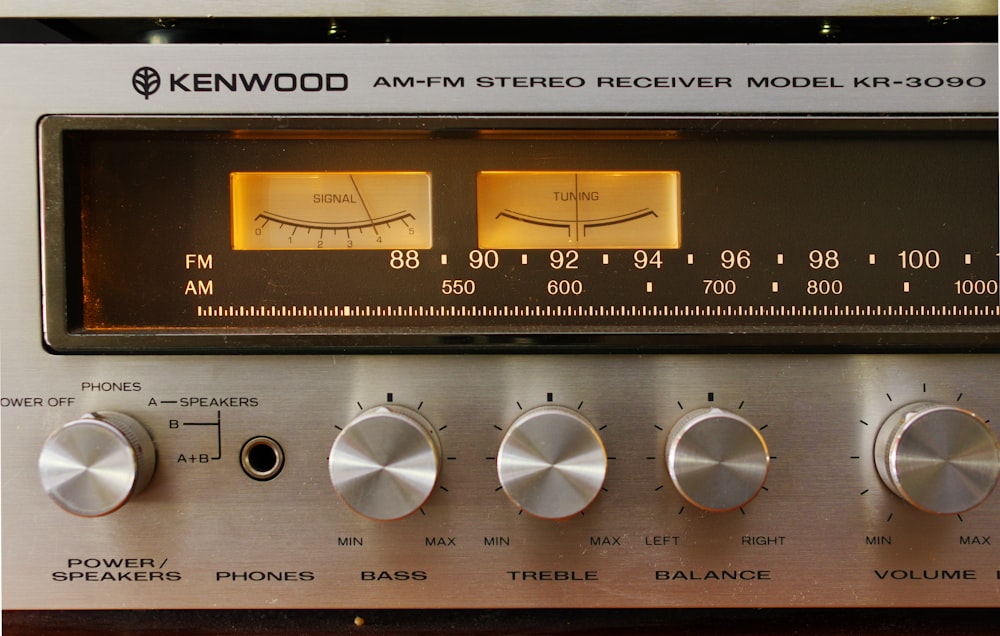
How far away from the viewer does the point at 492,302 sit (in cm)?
55

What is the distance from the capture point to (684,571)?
21.8 inches

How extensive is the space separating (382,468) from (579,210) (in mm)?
254

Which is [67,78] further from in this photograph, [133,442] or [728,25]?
[728,25]

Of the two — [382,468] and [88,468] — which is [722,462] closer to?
[382,468]

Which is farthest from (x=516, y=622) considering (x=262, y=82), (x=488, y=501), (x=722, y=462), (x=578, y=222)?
(x=262, y=82)

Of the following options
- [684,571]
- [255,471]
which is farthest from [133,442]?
[684,571]

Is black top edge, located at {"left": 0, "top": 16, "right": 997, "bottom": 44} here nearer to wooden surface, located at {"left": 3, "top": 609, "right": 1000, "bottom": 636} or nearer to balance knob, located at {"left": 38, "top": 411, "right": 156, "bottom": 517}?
balance knob, located at {"left": 38, "top": 411, "right": 156, "bottom": 517}

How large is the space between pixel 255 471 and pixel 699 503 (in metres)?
0.34

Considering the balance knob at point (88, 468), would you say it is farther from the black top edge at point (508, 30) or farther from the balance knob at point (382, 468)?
the black top edge at point (508, 30)

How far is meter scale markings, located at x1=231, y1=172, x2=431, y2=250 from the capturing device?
55 centimetres

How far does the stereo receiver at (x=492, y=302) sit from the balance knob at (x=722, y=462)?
29mm

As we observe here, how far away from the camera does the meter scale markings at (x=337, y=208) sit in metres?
0.55

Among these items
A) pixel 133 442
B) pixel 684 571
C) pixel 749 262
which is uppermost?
pixel 749 262

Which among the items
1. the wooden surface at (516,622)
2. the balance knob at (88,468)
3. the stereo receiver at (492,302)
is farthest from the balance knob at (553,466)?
the balance knob at (88,468)
